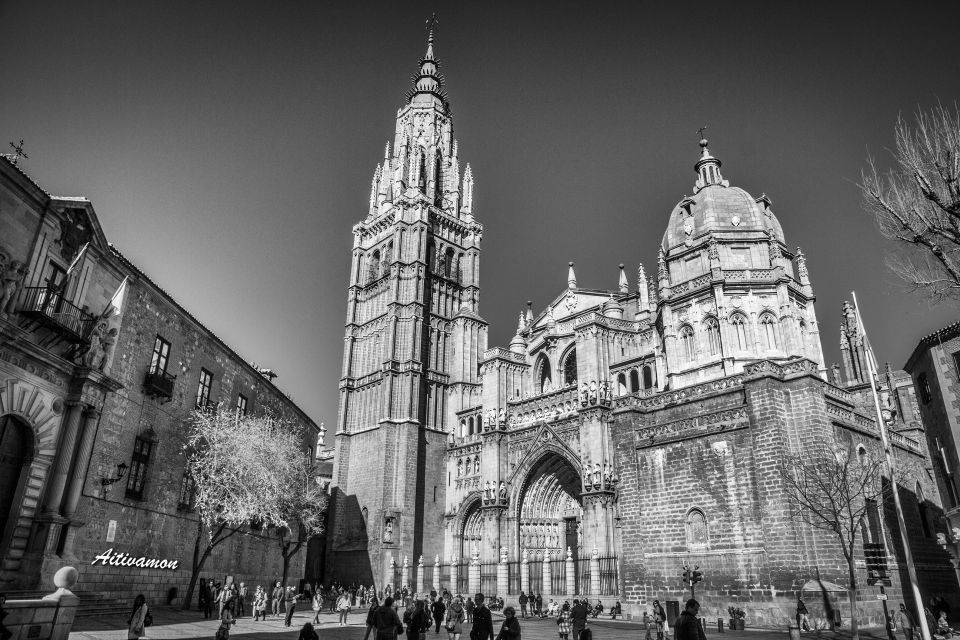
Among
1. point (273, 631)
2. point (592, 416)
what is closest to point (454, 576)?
point (592, 416)

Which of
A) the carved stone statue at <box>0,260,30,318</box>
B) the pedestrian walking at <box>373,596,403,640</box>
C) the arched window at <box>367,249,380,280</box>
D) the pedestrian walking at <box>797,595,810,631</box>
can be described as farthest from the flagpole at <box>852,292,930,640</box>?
the arched window at <box>367,249,380,280</box>

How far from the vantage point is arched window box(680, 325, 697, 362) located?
3641cm

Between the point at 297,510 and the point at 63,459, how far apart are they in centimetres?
1466

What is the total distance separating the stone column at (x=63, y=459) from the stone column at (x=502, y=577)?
23.7 meters

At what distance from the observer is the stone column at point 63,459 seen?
1803cm

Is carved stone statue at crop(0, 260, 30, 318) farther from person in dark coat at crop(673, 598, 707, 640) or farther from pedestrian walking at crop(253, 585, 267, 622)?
person in dark coat at crop(673, 598, 707, 640)

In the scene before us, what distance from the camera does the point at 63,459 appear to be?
1853cm

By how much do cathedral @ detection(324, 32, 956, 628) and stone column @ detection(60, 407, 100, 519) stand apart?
19.8 meters

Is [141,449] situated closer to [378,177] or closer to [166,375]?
[166,375]

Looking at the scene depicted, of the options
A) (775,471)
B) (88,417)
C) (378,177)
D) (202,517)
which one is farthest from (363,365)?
(775,471)

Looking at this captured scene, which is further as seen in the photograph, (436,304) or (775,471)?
(436,304)

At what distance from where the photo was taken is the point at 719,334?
35.4m

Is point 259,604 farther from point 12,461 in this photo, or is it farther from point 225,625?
point 225,625

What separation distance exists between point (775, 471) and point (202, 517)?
22002mm
